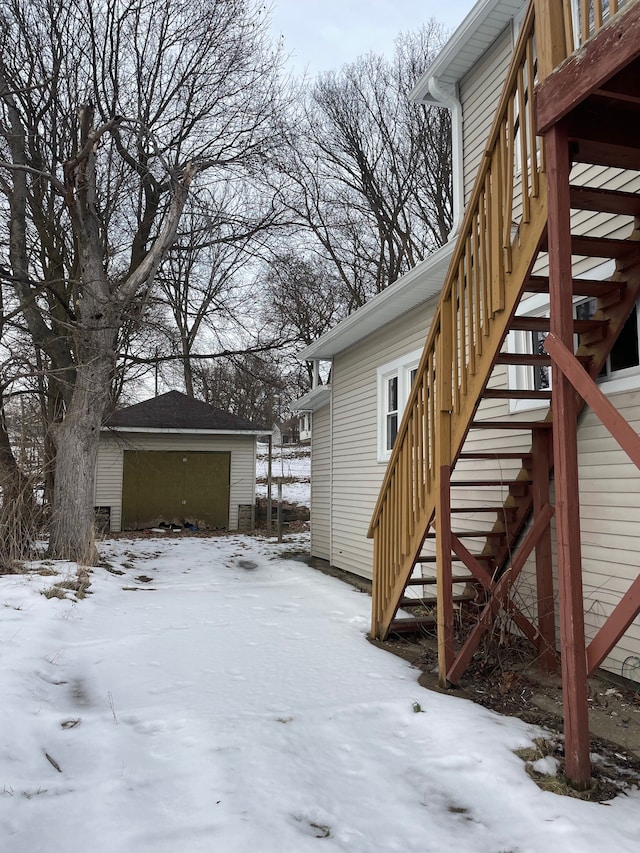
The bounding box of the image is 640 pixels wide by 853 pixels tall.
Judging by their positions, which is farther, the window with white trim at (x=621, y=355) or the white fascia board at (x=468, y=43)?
the white fascia board at (x=468, y=43)

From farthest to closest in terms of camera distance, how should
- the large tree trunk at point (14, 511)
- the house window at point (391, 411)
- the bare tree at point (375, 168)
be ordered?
1. the bare tree at point (375, 168)
2. the house window at point (391, 411)
3. the large tree trunk at point (14, 511)

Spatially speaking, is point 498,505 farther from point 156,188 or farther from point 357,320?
point 156,188

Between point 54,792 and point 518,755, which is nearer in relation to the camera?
point 54,792

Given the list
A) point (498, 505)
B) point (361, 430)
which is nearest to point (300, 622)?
point (498, 505)

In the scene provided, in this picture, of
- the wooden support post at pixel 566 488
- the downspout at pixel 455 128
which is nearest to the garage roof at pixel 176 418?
→ the downspout at pixel 455 128

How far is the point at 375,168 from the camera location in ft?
62.8

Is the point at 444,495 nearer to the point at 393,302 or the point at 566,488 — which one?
the point at 566,488

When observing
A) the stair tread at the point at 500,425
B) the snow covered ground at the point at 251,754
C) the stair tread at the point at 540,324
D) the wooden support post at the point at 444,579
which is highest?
the stair tread at the point at 540,324

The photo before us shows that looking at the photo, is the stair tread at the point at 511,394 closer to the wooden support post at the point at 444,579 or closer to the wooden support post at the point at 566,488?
the wooden support post at the point at 444,579

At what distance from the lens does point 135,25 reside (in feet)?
33.8

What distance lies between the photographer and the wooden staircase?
2.81 meters

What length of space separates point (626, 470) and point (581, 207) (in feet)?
5.78

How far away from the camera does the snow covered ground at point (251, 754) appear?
2.15m

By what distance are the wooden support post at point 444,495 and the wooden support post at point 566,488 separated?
1181 millimetres
